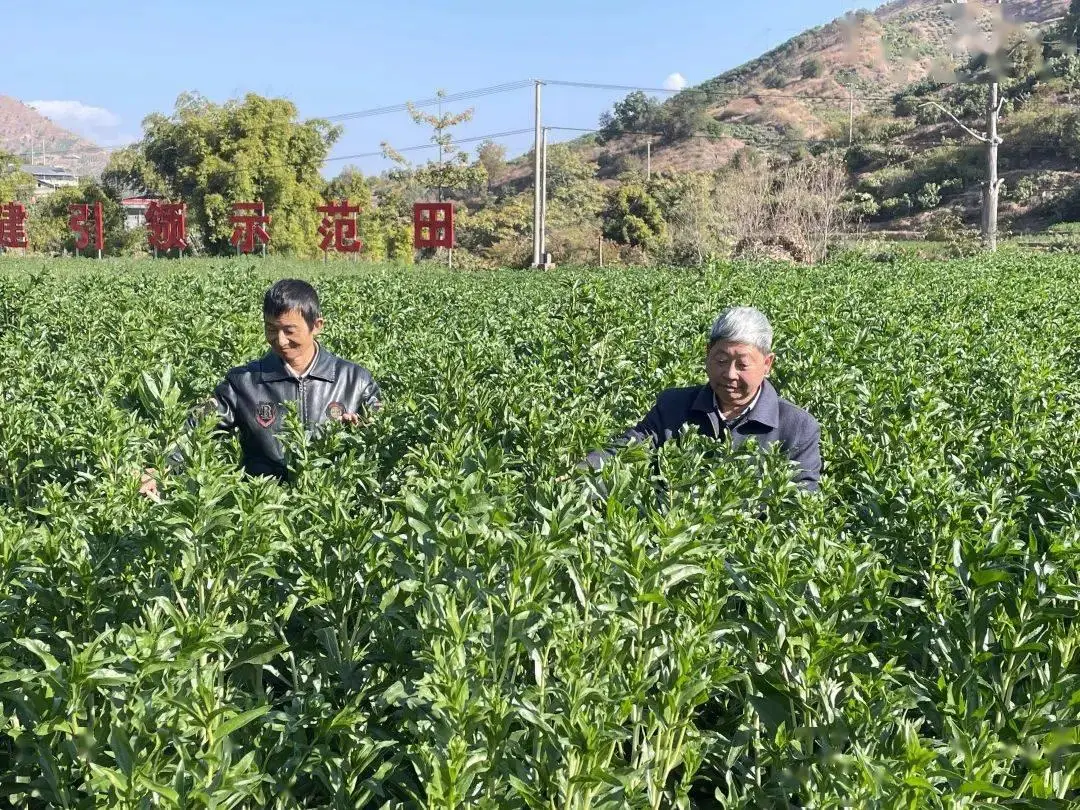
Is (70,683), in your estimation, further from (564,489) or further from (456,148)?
(456,148)

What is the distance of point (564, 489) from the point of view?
3.18 m

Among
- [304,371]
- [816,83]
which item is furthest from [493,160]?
[304,371]

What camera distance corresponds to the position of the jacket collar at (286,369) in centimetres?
494

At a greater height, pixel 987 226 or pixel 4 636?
pixel 987 226

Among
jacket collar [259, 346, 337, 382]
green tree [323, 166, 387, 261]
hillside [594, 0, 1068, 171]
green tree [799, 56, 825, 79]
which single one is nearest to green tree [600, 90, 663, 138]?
hillside [594, 0, 1068, 171]

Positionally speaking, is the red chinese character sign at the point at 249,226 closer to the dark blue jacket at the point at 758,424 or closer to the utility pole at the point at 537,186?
the utility pole at the point at 537,186

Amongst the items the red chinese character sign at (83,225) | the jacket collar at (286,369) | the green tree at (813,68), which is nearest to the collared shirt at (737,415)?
the jacket collar at (286,369)

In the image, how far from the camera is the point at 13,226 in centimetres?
4309

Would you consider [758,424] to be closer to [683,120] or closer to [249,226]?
[249,226]

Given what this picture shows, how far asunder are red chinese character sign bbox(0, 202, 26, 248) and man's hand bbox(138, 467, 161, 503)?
4350 cm

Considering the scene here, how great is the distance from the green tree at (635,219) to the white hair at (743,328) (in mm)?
42076

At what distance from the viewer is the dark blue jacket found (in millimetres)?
4434

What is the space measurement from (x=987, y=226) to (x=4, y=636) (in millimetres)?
38299

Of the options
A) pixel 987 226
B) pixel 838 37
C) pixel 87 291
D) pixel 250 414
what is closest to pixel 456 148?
pixel 987 226
